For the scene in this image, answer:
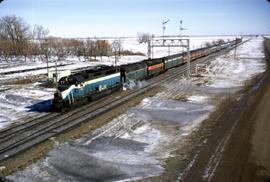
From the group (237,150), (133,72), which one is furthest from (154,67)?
(237,150)

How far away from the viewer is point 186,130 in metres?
22.9

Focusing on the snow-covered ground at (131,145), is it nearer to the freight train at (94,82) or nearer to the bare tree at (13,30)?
the freight train at (94,82)

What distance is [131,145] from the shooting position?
20.0 meters

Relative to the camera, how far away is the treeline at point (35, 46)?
103 m

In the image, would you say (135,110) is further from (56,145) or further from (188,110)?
(56,145)

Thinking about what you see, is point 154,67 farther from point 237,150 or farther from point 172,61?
point 237,150

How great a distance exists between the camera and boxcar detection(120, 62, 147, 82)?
4091cm

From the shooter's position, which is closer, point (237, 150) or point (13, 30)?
point (237, 150)

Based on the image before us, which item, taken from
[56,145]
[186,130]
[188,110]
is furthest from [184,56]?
[56,145]


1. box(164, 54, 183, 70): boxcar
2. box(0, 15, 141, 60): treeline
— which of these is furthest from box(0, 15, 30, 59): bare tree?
box(164, 54, 183, 70): boxcar

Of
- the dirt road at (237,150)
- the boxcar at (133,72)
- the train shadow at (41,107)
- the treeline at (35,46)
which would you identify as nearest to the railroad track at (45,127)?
the train shadow at (41,107)

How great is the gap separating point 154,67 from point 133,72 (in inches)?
351

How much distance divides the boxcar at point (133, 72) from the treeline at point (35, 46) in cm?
5207

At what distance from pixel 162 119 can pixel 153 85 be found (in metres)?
18.0
